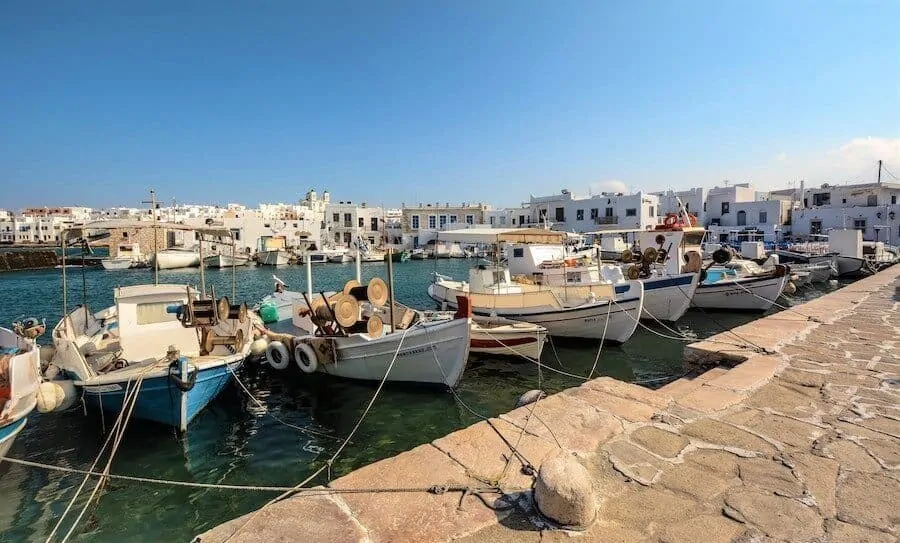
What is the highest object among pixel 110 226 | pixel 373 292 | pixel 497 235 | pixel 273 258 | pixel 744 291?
pixel 110 226

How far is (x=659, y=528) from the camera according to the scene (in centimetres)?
342

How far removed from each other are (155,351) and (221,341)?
4.60 ft

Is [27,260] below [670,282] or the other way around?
below

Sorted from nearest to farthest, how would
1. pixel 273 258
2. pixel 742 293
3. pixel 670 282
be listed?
1. pixel 670 282
2. pixel 742 293
3. pixel 273 258

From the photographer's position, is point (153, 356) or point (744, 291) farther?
point (744, 291)

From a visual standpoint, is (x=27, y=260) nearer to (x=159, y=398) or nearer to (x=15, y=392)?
(x=159, y=398)

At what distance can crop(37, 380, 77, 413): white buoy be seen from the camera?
8.09m

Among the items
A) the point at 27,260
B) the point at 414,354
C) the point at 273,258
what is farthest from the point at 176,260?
the point at 414,354

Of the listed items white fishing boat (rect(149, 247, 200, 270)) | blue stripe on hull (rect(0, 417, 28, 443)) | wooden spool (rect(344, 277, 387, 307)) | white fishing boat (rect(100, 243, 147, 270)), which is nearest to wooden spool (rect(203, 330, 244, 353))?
wooden spool (rect(344, 277, 387, 307))

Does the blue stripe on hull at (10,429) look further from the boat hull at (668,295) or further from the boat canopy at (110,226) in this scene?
the boat hull at (668,295)

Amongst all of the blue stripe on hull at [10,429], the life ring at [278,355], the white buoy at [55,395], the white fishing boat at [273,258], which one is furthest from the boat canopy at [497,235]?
the white fishing boat at [273,258]

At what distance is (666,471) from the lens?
4199 millimetres

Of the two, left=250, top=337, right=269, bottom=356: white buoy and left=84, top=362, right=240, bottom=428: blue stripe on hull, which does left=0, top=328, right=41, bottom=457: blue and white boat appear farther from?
left=250, top=337, right=269, bottom=356: white buoy

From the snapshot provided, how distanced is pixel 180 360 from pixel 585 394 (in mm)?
6934
